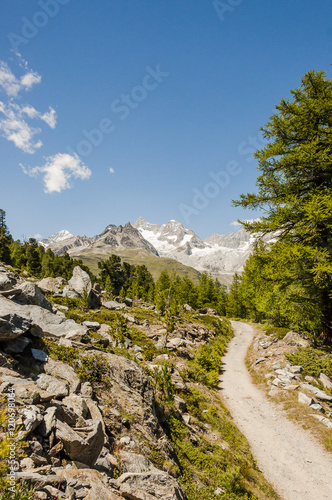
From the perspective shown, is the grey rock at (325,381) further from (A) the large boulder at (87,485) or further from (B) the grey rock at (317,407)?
(A) the large boulder at (87,485)

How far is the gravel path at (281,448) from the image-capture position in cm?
901

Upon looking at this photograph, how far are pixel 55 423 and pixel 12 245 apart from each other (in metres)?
111

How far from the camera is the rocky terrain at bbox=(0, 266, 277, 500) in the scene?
435 centimetres

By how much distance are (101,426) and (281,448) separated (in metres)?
10.5

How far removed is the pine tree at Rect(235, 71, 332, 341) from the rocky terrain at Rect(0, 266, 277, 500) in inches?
340

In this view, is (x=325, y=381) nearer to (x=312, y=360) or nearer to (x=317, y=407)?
(x=312, y=360)

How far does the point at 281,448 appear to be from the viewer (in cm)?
1102

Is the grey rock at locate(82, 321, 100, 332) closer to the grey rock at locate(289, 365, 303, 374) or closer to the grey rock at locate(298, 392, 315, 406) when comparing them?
the grey rock at locate(298, 392, 315, 406)

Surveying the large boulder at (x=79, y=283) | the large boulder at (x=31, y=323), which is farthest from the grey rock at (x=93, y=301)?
the large boulder at (x=31, y=323)

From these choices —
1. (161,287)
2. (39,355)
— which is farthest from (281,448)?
(161,287)

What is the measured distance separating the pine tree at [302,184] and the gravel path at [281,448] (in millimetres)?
5793

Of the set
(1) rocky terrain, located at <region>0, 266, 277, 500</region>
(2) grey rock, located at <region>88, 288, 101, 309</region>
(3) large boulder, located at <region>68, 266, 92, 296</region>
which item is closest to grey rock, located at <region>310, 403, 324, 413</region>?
(1) rocky terrain, located at <region>0, 266, 277, 500</region>

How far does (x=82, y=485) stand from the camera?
3977 mm

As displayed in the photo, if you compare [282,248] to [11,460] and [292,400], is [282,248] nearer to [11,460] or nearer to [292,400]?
[292,400]
